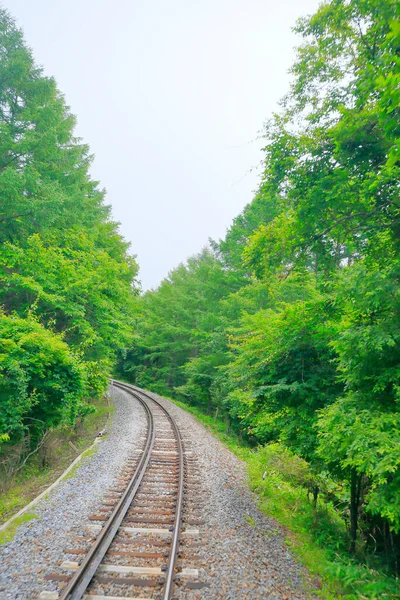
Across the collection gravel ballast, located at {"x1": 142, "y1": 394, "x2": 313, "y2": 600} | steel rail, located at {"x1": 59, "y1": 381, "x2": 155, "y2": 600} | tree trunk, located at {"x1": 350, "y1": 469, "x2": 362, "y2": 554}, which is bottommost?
steel rail, located at {"x1": 59, "y1": 381, "x2": 155, "y2": 600}

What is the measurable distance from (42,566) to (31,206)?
10.0 meters

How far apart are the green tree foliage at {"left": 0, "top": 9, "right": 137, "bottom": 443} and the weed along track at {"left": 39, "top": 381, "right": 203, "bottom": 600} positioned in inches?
123

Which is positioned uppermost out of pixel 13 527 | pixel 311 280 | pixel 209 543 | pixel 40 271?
pixel 311 280

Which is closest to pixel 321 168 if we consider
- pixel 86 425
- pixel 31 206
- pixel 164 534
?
pixel 164 534

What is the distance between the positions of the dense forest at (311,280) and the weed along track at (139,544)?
242 cm

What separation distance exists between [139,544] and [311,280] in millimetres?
9530

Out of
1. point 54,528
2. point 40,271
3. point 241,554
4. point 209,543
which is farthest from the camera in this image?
point 40,271

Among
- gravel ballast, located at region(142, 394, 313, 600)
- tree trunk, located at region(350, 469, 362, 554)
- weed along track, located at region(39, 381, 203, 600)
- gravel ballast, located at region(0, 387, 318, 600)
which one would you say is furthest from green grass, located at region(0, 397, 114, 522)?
tree trunk, located at region(350, 469, 362, 554)

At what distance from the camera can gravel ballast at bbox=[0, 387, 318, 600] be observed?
413 cm

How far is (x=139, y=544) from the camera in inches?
196

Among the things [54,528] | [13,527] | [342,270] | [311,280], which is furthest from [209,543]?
[311,280]

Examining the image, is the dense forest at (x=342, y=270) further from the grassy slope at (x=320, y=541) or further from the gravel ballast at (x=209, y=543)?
the gravel ballast at (x=209, y=543)

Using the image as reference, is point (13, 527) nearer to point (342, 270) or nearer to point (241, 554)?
point (241, 554)

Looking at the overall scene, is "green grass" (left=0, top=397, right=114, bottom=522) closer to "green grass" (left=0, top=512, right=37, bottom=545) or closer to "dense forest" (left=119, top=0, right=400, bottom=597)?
"green grass" (left=0, top=512, right=37, bottom=545)
